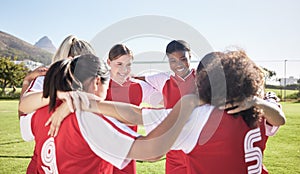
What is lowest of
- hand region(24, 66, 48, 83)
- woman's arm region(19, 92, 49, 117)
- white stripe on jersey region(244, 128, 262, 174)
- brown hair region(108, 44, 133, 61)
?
white stripe on jersey region(244, 128, 262, 174)

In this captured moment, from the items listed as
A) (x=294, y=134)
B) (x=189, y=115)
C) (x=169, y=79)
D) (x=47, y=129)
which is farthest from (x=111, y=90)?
(x=294, y=134)

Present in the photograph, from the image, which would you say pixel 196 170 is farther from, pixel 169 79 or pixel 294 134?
pixel 294 134

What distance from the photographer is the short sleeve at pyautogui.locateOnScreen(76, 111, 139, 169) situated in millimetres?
1199

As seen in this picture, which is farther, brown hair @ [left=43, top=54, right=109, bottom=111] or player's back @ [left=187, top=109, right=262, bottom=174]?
player's back @ [left=187, top=109, right=262, bottom=174]

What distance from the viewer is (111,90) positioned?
3.02m

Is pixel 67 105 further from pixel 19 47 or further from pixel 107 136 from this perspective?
pixel 19 47

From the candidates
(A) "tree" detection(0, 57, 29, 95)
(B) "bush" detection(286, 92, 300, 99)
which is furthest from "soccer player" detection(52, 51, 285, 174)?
(A) "tree" detection(0, 57, 29, 95)

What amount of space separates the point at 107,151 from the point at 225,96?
1.88ft

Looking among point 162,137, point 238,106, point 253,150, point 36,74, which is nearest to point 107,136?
point 162,137

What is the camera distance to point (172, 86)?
10.0 feet

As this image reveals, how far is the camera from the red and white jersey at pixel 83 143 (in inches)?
47.6

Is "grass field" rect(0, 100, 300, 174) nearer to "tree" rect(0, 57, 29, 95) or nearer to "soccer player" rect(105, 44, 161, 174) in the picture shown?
"soccer player" rect(105, 44, 161, 174)

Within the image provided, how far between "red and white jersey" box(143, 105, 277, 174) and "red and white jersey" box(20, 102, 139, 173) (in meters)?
0.25

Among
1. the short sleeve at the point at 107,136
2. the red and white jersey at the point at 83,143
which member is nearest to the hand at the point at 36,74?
the red and white jersey at the point at 83,143
